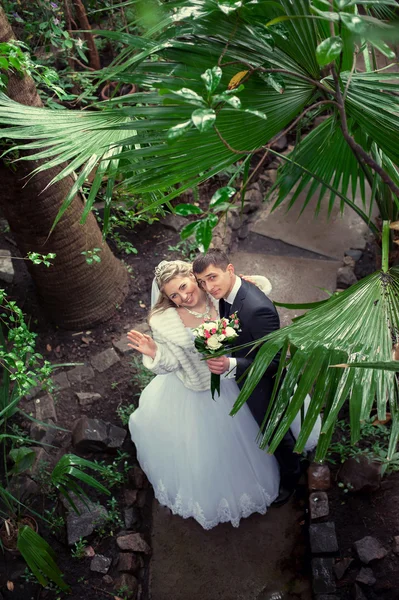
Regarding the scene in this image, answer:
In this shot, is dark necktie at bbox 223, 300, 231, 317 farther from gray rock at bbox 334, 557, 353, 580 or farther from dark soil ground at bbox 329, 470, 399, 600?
gray rock at bbox 334, 557, 353, 580

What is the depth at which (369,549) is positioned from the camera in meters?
3.70

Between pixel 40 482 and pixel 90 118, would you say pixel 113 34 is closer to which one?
pixel 90 118

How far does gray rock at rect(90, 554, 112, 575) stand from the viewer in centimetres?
380

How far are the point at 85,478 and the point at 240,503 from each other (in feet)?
3.70

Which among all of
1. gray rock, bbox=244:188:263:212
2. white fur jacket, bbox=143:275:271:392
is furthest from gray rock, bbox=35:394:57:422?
gray rock, bbox=244:188:263:212

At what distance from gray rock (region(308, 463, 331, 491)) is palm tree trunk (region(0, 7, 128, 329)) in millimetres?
2134

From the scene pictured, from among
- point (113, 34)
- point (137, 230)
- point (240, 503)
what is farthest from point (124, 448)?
point (113, 34)

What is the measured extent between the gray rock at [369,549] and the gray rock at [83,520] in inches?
62.3

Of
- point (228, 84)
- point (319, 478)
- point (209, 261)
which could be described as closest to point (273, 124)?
point (228, 84)

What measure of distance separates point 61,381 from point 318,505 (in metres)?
2.13

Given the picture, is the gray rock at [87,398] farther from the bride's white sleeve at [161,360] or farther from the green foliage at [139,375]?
the bride's white sleeve at [161,360]

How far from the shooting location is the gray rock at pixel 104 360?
4918 mm

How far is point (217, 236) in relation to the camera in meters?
5.96

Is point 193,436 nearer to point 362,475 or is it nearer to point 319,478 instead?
point 319,478
